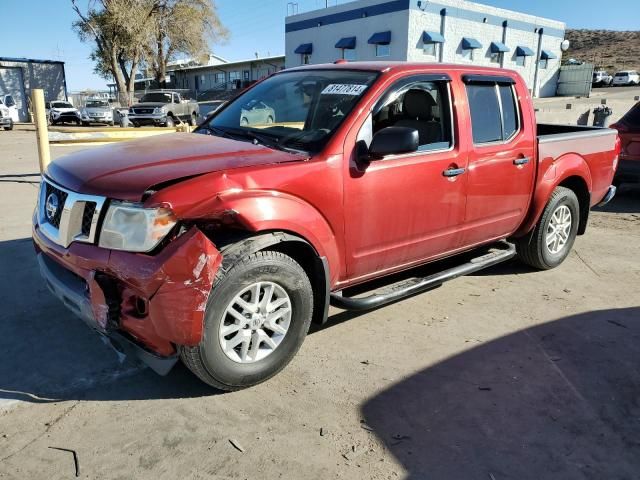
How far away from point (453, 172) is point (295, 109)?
1.26 metres

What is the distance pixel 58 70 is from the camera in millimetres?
40031

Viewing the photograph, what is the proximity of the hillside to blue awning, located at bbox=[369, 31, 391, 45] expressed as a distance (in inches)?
1882

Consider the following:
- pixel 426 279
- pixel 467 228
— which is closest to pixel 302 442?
pixel 426 279

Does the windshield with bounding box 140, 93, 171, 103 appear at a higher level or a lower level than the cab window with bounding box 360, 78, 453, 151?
higher

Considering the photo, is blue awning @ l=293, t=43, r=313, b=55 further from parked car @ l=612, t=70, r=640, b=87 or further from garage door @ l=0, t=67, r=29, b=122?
parked car @ l=612, t=70, r=640, b=87

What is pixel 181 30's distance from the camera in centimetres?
3866

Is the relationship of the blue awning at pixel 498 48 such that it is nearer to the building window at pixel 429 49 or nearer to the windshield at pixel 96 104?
the building window at pixel 429 49

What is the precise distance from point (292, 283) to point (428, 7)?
33233 millimetres

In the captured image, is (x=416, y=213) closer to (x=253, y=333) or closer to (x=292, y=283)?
(x=292, y=283)

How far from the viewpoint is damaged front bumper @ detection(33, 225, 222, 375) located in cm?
267

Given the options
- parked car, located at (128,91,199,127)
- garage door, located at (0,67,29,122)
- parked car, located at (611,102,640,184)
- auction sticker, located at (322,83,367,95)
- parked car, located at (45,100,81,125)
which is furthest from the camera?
garage door, located at (0,67,29,122)

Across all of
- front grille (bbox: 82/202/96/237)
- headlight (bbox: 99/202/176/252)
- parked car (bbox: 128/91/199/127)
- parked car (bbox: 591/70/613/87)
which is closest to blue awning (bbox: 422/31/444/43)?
parked car (bbox: 128/91/199/127)

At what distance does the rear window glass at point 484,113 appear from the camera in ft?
14.0

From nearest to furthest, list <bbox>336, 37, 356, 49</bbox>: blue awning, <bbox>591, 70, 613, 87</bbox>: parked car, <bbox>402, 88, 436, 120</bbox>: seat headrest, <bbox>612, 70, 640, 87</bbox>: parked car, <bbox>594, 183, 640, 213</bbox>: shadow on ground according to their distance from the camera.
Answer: <bbox>402, 88, 436, 120</bbox>: seat headrest → <bbox>594, 183, 640, 213</bbox>: shadow on ground → <bbox>336, 37, 356, 49</bbox>: blue awning → <bbox>612, 70, 640, 87</bbox>: parked car → <bbox>591, 70, 613, 87</bbox>: parked car
